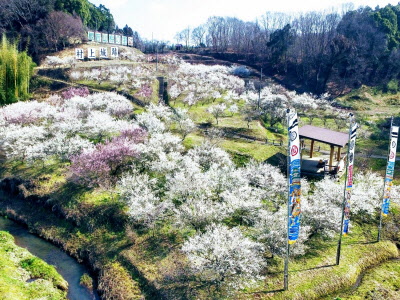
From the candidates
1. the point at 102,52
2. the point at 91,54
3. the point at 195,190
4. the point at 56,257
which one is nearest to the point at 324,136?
the point at 195,190

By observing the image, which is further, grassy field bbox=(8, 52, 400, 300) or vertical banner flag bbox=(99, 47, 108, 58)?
vertical banner flag bbox=(99, 47, 108, 58)

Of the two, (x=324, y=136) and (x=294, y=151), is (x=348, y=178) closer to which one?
(x=294, y=151)

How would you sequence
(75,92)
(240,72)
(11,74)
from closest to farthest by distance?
1. (11,74)
2. (75,92)
3. (240,72)

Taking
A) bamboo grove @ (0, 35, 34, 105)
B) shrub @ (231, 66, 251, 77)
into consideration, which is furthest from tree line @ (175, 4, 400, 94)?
bamboo grove @ (0, 35, 34, 105)

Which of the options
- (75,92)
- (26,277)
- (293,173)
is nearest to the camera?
(293,173)

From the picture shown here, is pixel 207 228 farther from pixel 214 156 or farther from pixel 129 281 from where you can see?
pixel 214 156

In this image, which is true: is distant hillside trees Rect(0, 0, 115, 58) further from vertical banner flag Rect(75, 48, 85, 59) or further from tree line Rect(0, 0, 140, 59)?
vertical banner flag Rect(75, 48, 85, 59)

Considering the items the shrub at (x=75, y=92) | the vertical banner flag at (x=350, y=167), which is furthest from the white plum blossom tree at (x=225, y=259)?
the shrub at (x=75, y=92)

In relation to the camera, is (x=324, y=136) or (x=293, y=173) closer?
(x=293, y=173)
